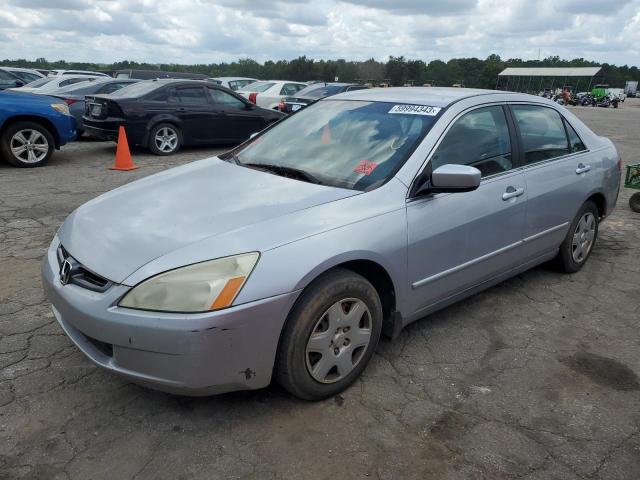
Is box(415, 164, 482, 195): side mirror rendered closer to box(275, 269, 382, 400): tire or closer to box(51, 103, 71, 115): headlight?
box(275, 269, 382, 400): tire

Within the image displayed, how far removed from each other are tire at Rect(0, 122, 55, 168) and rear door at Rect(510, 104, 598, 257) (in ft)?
25.2

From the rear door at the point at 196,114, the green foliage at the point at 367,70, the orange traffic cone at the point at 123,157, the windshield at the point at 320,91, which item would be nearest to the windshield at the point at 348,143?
the orange traffic cone at the point at 123,157

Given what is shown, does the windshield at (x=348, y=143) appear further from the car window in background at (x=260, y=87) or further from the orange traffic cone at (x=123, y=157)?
the car window in background at (x=260, y=87)

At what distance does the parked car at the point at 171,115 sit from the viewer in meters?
9.73

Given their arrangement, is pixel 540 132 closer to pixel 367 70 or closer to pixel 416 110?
pixel 416 110

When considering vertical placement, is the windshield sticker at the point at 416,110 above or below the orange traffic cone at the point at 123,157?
above

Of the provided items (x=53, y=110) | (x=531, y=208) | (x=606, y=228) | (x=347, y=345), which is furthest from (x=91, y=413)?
(x=53, y=110)

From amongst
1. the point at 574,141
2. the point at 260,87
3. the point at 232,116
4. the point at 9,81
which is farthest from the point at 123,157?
the point at 9,81

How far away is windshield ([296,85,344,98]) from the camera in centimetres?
1500

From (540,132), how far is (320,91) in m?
11.8

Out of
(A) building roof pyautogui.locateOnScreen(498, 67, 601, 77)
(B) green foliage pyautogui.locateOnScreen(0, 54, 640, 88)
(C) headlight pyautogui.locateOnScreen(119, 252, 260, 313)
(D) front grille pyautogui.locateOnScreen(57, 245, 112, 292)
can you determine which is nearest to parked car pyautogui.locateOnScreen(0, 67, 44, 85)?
(D) front grille pyautogui.locateOnScreen(57, 245, 112, 292)

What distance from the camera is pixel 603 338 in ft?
11.9

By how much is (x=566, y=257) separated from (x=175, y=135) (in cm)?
797

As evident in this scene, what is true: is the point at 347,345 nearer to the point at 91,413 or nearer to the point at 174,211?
the point at 174,211
